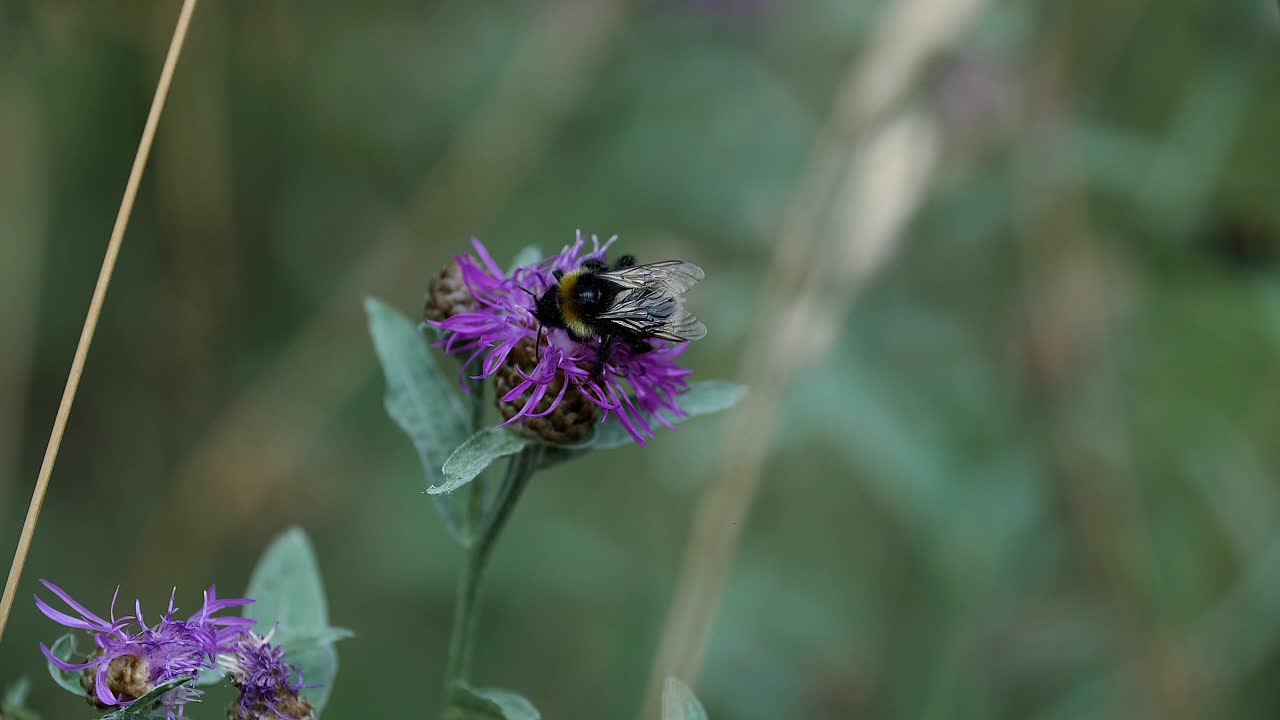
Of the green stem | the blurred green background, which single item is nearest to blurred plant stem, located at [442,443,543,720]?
the green stem

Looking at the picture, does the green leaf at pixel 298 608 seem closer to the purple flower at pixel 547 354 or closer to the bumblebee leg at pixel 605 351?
the purple flower at pixel 547 354

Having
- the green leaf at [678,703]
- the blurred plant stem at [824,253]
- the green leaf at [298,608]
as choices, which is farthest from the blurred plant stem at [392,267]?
the green leaf at [678,703]

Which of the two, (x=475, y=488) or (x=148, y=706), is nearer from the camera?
(x=148, y=706)

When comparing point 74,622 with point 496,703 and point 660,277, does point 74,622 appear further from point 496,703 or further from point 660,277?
point 660,277

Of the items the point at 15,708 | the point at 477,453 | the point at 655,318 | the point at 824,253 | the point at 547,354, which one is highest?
the point at 824,253

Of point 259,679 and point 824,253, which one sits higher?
point 824,253

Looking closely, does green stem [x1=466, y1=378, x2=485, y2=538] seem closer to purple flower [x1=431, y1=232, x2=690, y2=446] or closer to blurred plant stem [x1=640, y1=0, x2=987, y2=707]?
purple flower [x1=431, y1=232, x2=690, y2=446]

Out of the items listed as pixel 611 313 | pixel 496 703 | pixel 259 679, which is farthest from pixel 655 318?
pixel 259 679
